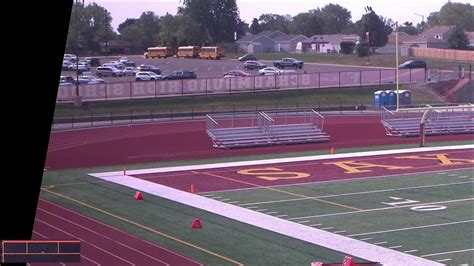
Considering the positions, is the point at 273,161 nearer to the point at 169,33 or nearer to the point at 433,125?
the point at 433,125

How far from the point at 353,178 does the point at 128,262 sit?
10411mm

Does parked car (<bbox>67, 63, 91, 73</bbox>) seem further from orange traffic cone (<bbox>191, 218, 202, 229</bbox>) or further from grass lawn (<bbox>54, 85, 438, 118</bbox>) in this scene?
orange traffic cone (<bbox>191, 218, 202, 229</bbox>)

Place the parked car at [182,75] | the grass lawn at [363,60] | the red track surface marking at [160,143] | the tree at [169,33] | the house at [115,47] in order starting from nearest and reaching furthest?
the red track surface marking at [160,143], the parked car at [182,75], the grass lawn at [363,60], the tree at [169,33], the house at [115,47]

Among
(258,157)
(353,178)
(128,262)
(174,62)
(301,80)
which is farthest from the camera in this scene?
(174,62)

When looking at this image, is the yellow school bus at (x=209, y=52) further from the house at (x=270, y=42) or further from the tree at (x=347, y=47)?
the house at (x=270, y=42)

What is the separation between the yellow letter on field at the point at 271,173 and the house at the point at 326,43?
57050 mm

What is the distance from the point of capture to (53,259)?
564cm

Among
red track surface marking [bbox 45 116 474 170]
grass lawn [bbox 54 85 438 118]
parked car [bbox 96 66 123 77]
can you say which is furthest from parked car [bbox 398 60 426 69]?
red track surface marking [bbox 45 116 474 170]

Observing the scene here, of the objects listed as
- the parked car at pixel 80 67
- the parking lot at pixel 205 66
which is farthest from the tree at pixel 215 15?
the parked car at pixel 80 67

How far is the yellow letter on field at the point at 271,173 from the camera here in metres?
22.4

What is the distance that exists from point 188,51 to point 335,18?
52.4m

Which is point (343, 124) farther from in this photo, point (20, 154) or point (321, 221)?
point (20, 154)

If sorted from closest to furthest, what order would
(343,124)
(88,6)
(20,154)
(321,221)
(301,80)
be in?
(20,154) < (321,221) < (343,124) < (301,80) < (88,6)

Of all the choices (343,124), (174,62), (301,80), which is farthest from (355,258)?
(174,62)
